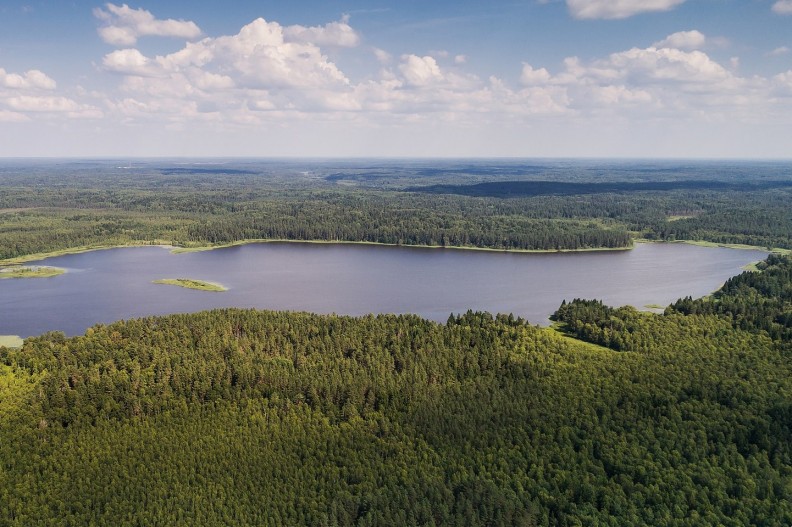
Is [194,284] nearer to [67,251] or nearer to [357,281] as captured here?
[357,281]

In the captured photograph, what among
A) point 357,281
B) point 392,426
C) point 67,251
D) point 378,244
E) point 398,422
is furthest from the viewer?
point 378,244

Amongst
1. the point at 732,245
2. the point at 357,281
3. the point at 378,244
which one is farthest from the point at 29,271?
the point at 732,245

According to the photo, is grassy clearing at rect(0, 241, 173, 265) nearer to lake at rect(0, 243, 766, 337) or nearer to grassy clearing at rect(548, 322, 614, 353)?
lake at rect(0, 243, 766, 337)

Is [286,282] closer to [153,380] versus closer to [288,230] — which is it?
[153,380]

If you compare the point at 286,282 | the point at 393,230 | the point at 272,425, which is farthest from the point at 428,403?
the point at 393,230

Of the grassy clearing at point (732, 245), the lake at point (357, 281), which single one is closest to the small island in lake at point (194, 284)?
the lake at point (357, 281)

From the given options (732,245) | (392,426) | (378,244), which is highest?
(732,245)

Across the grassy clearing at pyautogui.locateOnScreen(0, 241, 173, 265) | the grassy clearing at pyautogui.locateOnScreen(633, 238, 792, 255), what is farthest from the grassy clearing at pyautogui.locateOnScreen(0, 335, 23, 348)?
the grassy clearing at pyautogui.locateOnScreen(633, 238, 792, 255)

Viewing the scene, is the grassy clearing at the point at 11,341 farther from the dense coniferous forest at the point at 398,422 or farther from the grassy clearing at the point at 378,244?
the grassy clearing at the point at 378,244
